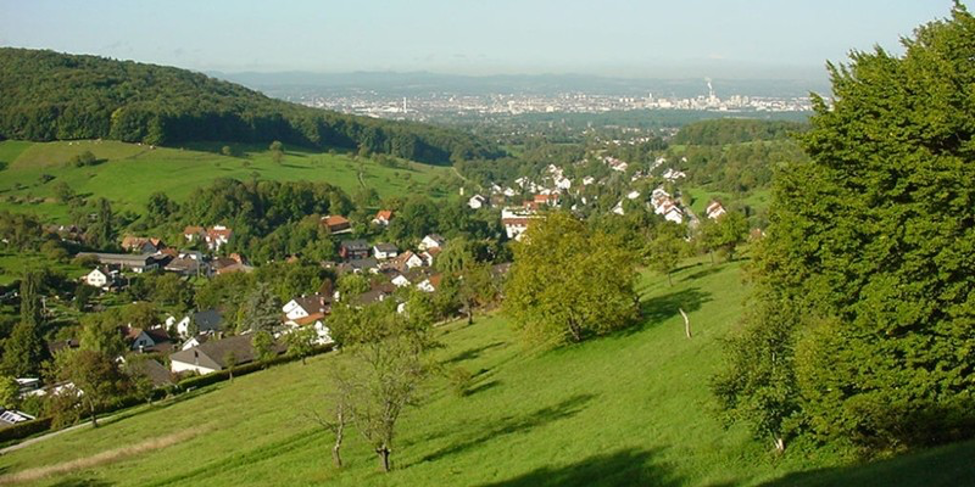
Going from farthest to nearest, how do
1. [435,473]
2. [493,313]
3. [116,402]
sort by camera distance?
[493,313]
[116,402]
[435,473]

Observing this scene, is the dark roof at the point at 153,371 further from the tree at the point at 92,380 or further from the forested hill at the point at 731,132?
the forested hill at the point at 731,132

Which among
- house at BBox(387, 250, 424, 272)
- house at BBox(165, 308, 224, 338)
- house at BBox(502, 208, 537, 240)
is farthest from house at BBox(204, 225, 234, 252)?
house at BBox(502, 208, 537, 240)

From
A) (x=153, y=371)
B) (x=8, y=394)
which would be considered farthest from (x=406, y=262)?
(x=8, y=394)

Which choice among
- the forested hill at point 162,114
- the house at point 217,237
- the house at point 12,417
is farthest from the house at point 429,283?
the forested hill at point 162,114

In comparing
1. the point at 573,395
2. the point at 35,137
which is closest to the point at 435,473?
the point at 573,395

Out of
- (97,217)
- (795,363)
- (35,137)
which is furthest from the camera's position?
(35,137)

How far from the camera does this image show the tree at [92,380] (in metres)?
37.8

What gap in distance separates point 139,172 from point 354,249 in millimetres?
35664

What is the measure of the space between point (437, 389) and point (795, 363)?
16.8 meters

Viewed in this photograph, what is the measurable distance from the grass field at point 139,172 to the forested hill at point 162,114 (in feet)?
10.1

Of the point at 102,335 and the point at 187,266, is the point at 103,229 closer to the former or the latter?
the point at 187,266

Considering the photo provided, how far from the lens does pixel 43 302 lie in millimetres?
72062

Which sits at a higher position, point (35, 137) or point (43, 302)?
point (35, 137)

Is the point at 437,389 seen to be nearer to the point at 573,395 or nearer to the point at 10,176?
the point at 573,395
